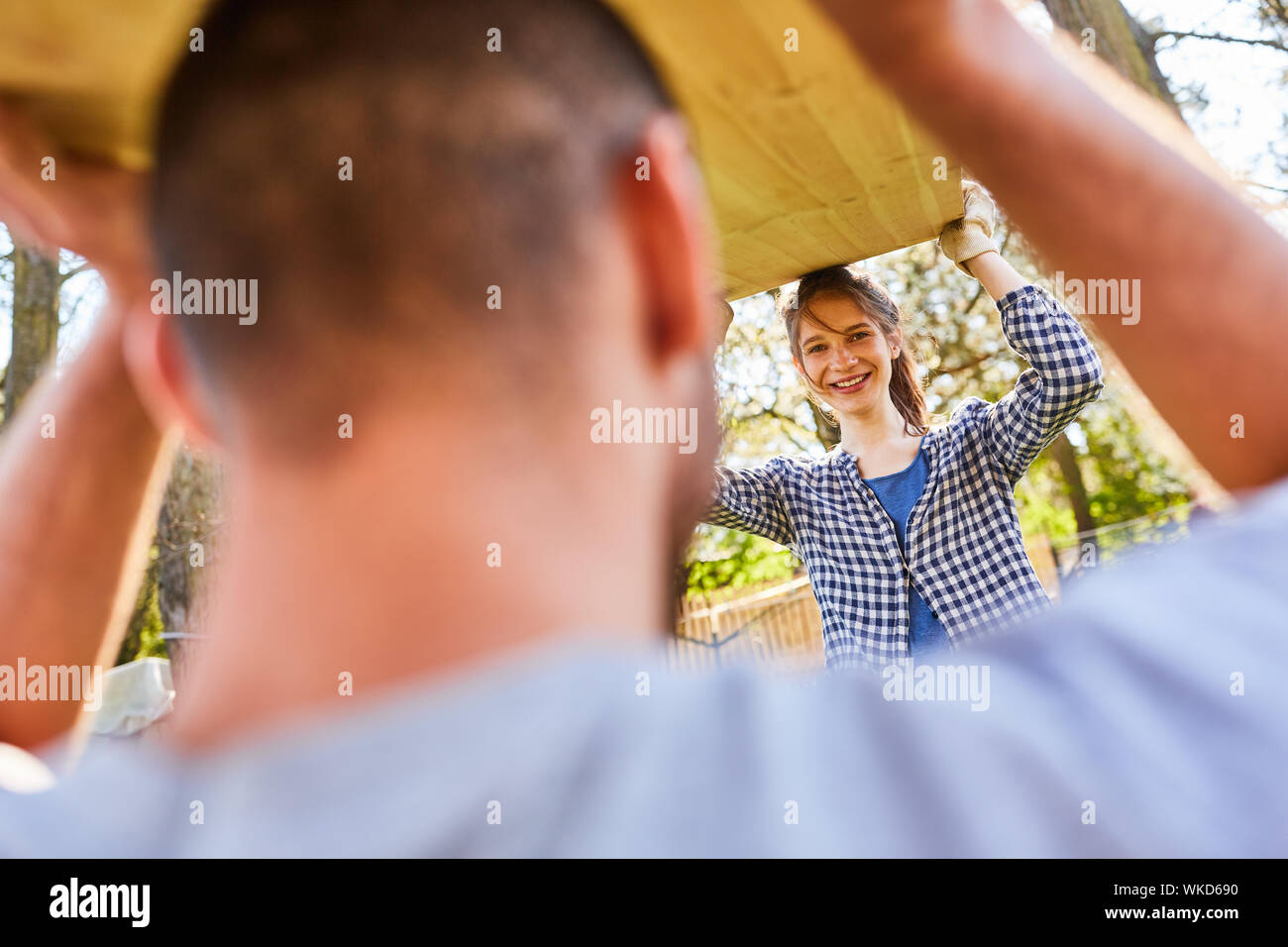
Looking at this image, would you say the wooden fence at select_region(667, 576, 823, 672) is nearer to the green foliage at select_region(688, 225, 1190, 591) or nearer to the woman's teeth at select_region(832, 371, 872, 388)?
the green foliage at select_region(688, 225, 1190, 591)

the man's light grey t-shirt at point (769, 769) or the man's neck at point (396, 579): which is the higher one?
the man's neck at point (396, 579)

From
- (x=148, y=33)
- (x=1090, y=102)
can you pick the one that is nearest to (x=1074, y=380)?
(x=1090, y=102)

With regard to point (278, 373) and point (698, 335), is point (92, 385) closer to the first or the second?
point (278, 373)

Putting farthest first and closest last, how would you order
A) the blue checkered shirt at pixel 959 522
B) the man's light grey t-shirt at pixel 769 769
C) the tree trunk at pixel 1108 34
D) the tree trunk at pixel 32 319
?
the tree trunk at pixel 32 319, the tree trunk at pixel 1108 34, the blue checkered shirt at pixel 959 522, the man's light grey t-shirt at pixel 769 769

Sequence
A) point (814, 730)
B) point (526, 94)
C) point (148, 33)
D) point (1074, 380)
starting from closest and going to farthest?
1. point (814, 730)
2. point (526, 94)
3. point (148, 33)
4. point (1074, 380)

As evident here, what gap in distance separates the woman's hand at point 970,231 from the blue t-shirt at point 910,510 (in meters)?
0.79

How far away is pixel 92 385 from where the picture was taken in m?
1.15

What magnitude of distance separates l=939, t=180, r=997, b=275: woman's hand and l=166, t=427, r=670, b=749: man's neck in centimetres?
249

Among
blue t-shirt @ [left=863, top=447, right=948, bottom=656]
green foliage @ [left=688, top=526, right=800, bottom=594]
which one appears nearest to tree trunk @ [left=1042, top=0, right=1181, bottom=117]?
blue t-shirt @ [left=863, top=447, right=948, bottom=656]

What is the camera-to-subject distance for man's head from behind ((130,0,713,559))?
0.62 m

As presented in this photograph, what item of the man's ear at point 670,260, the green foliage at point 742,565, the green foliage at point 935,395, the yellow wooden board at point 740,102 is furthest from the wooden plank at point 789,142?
the green foliage at point 742,565

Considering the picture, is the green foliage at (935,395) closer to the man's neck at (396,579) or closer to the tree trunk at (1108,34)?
the tree trunk at (1108,34)

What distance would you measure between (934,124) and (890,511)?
8.48 feet

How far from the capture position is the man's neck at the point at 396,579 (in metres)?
0.52
